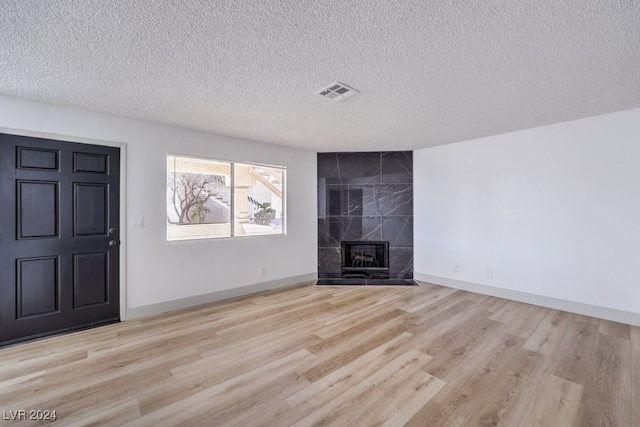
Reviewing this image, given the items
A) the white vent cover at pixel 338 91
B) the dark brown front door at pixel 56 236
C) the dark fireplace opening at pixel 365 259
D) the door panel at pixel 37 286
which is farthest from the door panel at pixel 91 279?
the dark fireplace opening at pixel 365 259

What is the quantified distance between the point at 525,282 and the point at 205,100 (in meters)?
4.86

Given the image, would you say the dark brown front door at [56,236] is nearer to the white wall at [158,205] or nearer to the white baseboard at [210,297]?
the white wall at [158,205]

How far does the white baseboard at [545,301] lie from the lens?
116 inches

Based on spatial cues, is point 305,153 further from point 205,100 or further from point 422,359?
point 422,359

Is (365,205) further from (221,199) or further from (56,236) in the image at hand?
(56,236)

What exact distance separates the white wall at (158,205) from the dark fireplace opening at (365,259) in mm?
1345

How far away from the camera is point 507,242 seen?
3857 millimetres

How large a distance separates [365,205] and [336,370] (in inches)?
134

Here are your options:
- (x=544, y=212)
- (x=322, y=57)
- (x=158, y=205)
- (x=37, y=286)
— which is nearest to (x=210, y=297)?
(x=158, y=205)

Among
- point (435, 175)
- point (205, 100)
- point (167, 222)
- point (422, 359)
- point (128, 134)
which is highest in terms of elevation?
point (205, 100)

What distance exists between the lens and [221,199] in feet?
12.9

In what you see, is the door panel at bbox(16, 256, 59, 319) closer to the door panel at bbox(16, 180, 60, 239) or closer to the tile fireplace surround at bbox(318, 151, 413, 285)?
the door panel at bbox(16, 180, 60, 239)

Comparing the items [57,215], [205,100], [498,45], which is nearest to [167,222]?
[57,215]

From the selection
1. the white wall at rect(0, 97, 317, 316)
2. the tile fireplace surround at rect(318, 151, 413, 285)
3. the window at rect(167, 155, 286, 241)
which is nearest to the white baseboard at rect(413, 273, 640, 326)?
the tile fireplace surround at rect(318, 151, 413, 285)
